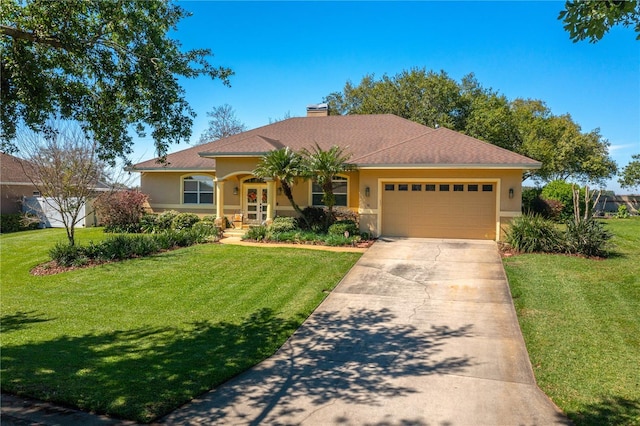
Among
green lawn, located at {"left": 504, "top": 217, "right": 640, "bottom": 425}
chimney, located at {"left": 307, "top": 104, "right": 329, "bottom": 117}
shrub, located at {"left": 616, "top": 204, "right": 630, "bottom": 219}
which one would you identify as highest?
chimney, located at {"left": 307, "top": 104, "right": 329, "bottom": 117}

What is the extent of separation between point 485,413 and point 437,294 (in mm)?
4997

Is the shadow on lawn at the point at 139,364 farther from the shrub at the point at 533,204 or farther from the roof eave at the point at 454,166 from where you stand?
the shrub at the point at 533,204

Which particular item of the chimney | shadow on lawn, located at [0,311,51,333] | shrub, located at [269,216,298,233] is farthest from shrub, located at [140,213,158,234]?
the chimney

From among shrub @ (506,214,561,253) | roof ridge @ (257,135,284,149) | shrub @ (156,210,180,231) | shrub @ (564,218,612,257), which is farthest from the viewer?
A: shrub @ (156,210,180,231)

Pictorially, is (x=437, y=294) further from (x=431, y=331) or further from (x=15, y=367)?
(x=15, y=367)

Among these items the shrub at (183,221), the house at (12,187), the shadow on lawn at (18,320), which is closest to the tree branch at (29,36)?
the shadow on lawn at (18,320)

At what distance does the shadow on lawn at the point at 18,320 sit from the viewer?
812 centimetres

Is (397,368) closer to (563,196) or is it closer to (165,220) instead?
(165,220)

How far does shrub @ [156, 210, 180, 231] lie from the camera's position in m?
19.8

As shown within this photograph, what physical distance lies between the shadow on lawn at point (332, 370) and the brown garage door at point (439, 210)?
30.0 feet

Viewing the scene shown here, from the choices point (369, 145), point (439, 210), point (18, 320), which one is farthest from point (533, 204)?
point (18, 320)

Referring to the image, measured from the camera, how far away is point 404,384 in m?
5.62

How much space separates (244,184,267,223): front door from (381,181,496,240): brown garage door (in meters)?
6.23

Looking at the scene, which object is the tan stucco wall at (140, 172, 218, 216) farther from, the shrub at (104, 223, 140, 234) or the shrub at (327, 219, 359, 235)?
the shrub at (327, 219, 359, 235)
